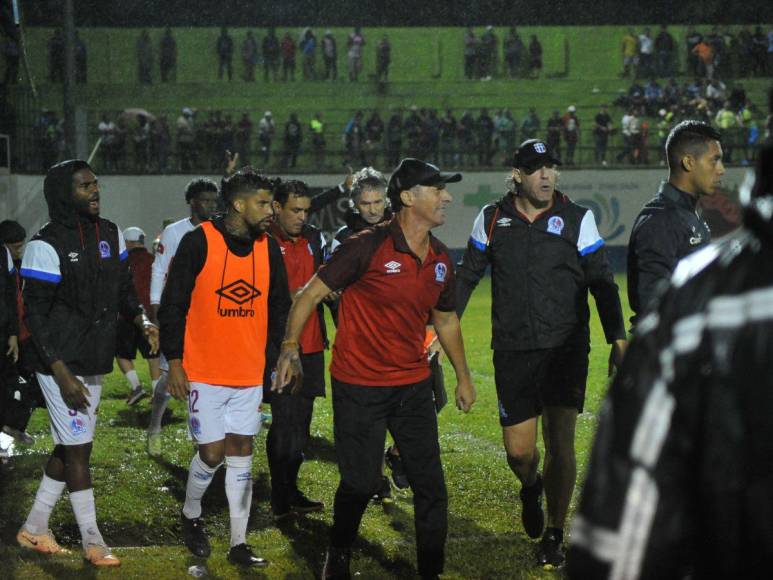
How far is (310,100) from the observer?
37969 millimetres

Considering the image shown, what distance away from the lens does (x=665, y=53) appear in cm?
3925

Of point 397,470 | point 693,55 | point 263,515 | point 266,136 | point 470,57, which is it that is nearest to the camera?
point 263,515

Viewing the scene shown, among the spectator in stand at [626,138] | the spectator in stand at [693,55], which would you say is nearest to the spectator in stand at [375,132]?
the spectator in stand at [626,138]

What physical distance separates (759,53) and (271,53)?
17.2 metres

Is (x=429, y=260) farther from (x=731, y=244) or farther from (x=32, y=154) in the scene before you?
(x=32, y=154)

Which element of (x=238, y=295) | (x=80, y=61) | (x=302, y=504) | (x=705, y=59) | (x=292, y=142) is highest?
(x=705, y=59)

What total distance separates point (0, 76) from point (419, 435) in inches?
1136

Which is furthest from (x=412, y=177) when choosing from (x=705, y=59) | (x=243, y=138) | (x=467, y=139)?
(x=705, y=59)

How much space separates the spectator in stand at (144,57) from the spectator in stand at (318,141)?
7.74 meters

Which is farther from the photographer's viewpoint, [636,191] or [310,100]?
[310,100]

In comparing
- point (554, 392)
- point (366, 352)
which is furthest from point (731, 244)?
point (554, 392)

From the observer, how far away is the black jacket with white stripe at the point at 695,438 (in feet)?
4.65

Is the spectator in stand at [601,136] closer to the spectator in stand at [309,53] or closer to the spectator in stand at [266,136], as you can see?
the spectator in stand at [266,136]

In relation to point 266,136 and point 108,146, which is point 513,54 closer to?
point 266,136
